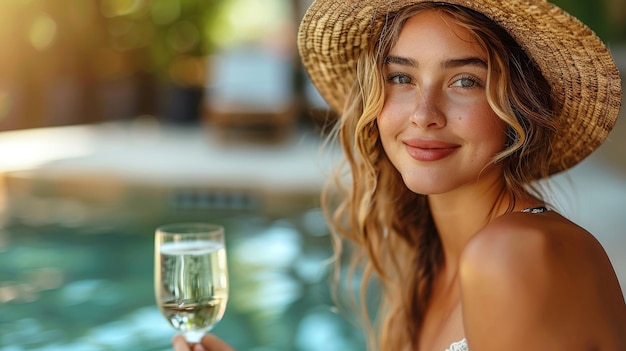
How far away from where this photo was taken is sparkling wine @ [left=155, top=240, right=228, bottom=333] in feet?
5.11

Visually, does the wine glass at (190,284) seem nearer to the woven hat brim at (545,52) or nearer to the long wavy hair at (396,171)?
the long wavy hair at (396,171)

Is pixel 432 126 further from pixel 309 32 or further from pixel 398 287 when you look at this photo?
pixel 398 287

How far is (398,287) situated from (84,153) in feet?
28.5

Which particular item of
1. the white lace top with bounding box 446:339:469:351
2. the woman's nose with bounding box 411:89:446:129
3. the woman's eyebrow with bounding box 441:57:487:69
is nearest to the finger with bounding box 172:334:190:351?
the white lace top with bounding box 446:339:469:351

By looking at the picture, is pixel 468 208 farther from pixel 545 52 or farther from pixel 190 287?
pixel 190 287

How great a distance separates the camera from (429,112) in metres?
1.50

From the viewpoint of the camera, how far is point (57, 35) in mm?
13633

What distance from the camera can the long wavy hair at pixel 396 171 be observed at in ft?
5.05

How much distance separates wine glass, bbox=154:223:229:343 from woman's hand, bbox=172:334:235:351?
0.05 ft

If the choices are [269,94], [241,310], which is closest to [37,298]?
[241,310]

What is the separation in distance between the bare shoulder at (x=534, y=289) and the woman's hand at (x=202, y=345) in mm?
548

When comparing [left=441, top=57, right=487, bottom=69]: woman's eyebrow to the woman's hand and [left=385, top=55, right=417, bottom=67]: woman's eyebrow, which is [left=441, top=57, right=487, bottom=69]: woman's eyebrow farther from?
the woman's hand

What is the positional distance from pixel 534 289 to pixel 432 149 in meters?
0.38

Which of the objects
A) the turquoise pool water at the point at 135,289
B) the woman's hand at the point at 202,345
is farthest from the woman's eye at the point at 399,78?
the turquoise pool water at the point at 135,289
